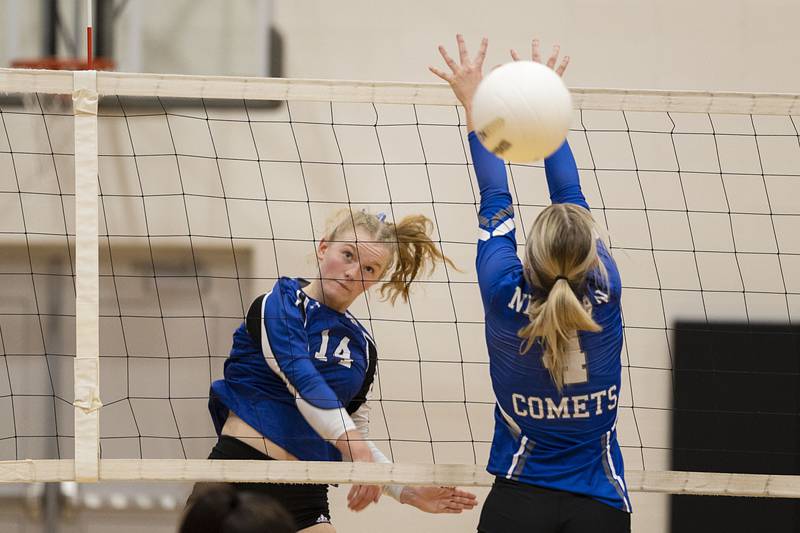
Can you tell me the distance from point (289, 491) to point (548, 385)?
116 centimetres

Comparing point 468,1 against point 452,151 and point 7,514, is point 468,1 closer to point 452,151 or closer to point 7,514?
point 452,151

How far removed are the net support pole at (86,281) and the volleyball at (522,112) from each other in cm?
128

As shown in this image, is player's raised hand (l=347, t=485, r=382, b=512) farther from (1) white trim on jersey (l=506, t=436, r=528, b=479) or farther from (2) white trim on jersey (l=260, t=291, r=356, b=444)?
(1) white trim on jersey (l=506, t=436, r=528, b=479)

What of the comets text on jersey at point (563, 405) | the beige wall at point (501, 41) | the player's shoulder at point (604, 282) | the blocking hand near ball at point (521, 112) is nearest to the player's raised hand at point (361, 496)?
the comets text on jersey at point (563, 405)

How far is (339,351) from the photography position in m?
3.24

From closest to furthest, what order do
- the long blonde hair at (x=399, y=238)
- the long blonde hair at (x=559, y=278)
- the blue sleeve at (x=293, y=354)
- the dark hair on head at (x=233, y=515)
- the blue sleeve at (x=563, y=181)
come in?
the dark hair on head at (x=233, y=515), the long blonde hair at (x=559, y=278), the blue sleeve at (x=563, y=181), the blue sleeve at (x=293, y=354), the long blonde hair at (x=399, y=238)

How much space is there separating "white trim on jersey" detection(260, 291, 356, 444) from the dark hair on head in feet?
5.66

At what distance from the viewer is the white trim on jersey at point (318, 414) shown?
10.3 ft

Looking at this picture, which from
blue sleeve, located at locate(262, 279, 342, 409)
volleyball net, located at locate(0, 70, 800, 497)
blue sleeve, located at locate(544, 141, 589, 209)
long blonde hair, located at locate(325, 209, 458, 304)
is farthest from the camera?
volleyball net, located at locate(0, 70, 800, 497)

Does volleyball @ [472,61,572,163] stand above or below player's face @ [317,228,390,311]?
above

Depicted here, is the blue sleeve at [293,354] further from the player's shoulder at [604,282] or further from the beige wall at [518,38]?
the beige wall at [518,38]

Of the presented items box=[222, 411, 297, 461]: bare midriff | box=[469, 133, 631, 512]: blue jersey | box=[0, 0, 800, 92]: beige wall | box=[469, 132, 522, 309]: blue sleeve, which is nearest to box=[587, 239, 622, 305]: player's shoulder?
box=[469, 133, 631, 512]: blue jersey

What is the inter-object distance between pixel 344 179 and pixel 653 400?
1.95 m

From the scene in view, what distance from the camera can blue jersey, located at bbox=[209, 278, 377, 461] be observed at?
10.3 feet
